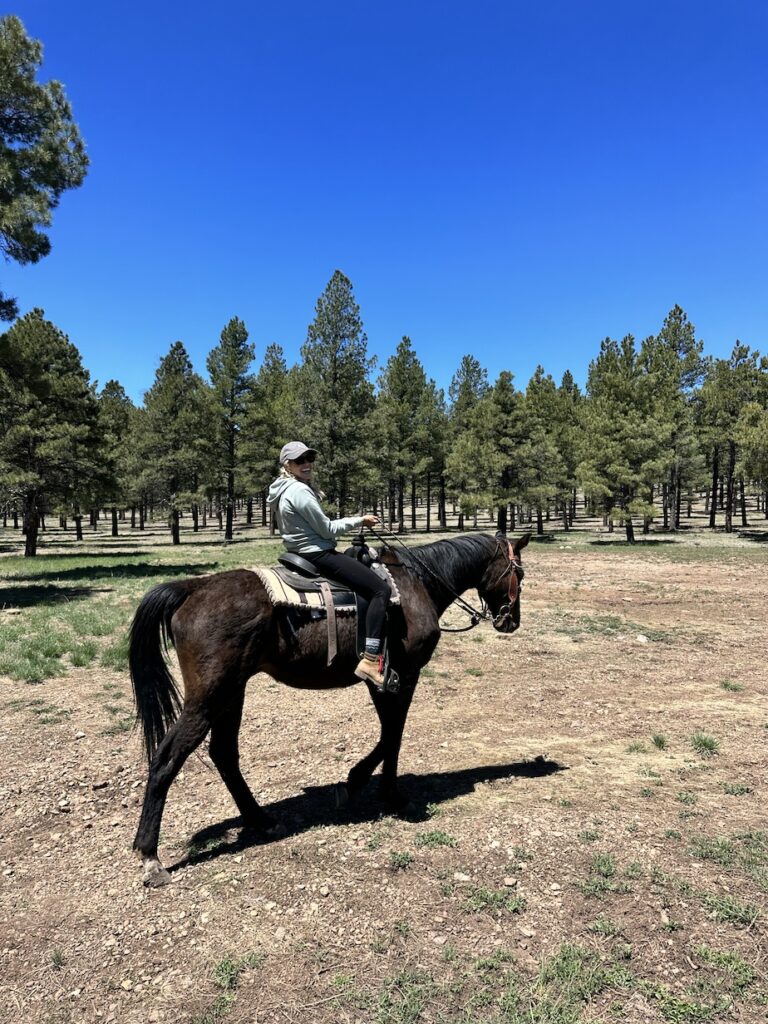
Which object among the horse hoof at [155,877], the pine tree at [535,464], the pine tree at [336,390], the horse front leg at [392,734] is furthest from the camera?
the pine tree at [535,464]

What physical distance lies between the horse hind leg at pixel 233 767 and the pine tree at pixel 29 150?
14782mm

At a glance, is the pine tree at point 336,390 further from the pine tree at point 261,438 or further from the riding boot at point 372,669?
the riding boot at point 372,669

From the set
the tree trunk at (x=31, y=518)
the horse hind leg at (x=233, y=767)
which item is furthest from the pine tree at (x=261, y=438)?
the horse hind leg at (x=233, y=767)

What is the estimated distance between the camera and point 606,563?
83.2 ft

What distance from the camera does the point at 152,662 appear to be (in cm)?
462

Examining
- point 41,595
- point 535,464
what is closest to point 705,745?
point 41,595

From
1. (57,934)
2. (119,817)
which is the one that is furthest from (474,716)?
(57,934)

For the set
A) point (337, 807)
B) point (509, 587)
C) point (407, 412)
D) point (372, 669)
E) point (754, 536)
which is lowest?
point (337, 807)

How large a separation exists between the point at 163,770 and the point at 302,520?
229 centimetres

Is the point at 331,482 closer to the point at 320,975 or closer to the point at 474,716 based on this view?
the point at 474,716

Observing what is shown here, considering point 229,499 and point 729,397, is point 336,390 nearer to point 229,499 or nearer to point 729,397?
point 229,499

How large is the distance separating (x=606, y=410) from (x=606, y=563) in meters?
14.7

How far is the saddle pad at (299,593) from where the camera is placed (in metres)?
4.66

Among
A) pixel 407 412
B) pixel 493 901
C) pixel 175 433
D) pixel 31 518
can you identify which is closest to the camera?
pixel 493 901
